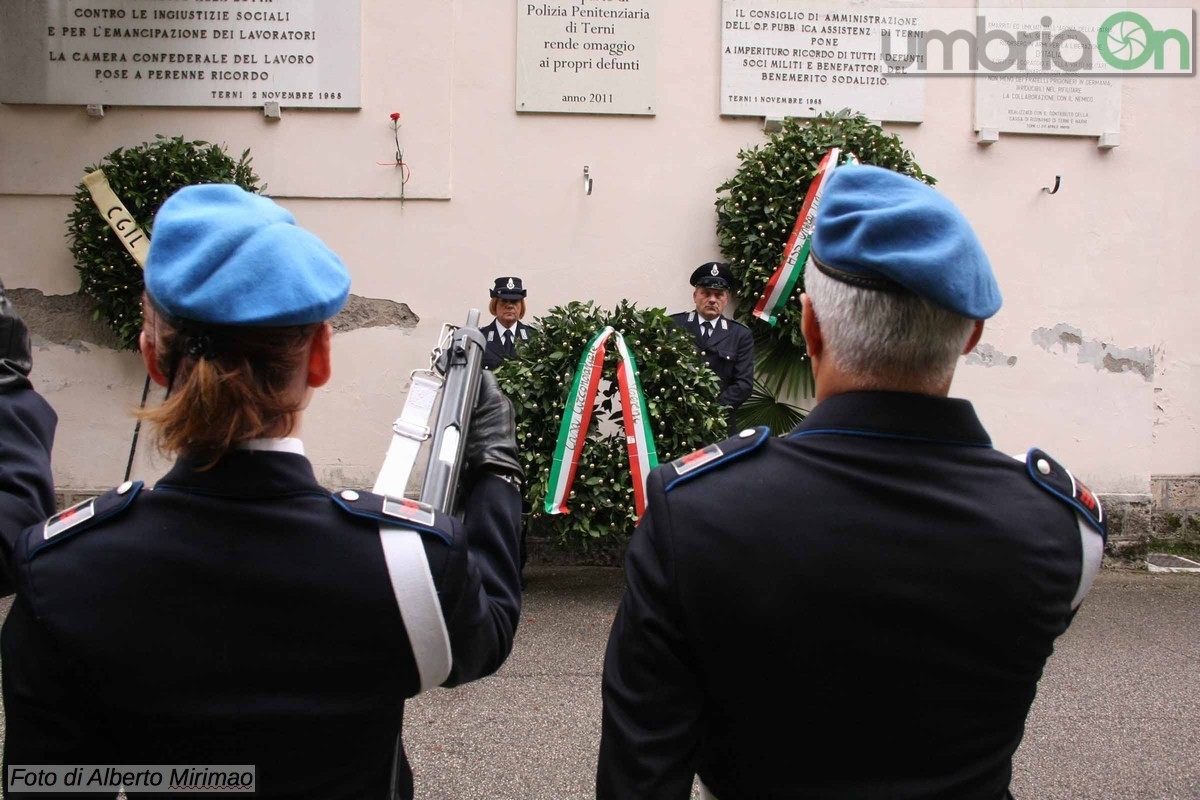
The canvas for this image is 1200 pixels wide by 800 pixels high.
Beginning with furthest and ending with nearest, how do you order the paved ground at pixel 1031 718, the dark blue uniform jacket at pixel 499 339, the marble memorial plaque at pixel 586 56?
the marble memorial plaque at pixel 586 56 → the dark blue uniform jacket at pixel 499 339 → the paved ground at pixel 1031 718

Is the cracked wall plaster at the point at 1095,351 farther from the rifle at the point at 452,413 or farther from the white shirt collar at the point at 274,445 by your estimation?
the white shirt collar at the point at 274,445

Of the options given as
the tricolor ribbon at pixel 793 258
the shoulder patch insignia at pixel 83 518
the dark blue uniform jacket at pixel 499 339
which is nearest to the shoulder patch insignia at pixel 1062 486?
the shoulder patch insignia at pixel 83 518

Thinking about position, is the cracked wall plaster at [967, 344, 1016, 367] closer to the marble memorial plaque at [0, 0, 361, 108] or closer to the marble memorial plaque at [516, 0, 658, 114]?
the marble memorial plaque at [516, 0, 658, 114]

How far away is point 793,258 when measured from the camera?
246 inches

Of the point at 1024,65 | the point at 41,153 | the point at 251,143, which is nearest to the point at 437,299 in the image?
the point at 251,143

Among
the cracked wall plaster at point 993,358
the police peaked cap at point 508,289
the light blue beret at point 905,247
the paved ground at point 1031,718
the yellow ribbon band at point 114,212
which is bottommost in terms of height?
the paved ground at point 1031,718

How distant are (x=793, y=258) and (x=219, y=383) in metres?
5.49

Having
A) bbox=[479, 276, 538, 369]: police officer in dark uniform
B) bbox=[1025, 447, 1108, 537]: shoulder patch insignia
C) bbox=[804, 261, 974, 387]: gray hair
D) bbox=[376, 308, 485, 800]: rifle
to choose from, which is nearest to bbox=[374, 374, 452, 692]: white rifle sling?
bbox=[376, 308, 485, 800]: rifle

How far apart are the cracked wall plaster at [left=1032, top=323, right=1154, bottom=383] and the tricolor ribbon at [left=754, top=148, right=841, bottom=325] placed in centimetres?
198

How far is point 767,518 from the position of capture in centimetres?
118

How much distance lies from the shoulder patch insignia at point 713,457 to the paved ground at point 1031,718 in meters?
2.35

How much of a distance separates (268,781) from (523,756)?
8.15ft

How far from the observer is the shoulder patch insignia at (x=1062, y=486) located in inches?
50.7

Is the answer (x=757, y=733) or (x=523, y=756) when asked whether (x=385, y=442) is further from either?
(x=757, y=733)
